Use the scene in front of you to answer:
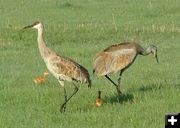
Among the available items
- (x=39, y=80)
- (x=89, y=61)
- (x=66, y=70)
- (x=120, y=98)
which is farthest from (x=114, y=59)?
(x=89, y=61)

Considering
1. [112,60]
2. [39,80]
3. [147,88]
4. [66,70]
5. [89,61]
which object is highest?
[66,70]

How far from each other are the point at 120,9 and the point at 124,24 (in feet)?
14.4

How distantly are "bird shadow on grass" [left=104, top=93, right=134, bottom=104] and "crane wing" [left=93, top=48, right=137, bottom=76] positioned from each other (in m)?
0.44

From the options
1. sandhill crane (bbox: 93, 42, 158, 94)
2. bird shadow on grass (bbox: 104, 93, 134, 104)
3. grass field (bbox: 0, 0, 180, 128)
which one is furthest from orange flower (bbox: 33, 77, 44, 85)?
bird shadow on grass (bbox: 104, 93, 134, 104)

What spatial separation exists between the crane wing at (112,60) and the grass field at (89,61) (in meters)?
0.46

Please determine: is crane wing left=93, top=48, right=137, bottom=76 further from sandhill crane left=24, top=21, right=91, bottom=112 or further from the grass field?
sandhill crane left=24, top=21, right=91, bottom=112

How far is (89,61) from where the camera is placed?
48.4 feet

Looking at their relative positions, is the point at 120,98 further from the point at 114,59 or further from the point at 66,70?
the point at 66,70

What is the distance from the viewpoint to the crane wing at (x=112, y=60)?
1037 cm

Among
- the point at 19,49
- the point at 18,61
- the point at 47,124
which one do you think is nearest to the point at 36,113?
the point at 47,124

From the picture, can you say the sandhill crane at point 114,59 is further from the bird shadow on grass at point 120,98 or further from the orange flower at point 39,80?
the orange flower at point 39,80

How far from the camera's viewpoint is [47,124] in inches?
341

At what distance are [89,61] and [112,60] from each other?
4238mm

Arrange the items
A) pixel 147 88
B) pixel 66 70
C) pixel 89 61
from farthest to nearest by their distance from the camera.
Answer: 1. pixel 89 61
2. pixel 147 88
3. pixel 66 70
